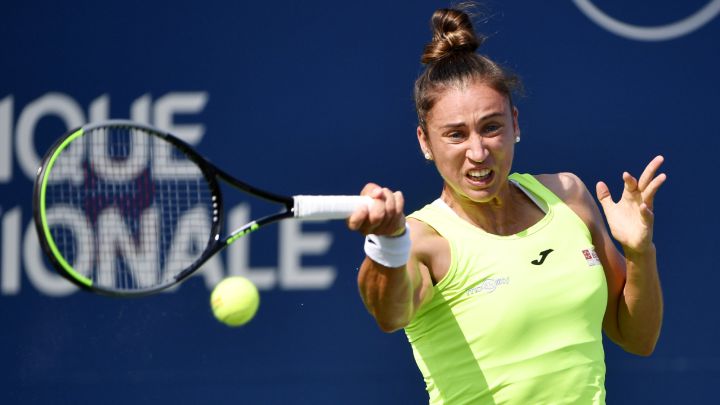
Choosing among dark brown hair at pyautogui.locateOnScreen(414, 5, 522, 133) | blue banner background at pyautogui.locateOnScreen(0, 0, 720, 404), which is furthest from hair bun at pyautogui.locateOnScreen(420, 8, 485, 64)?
blue banner background at pyautogui.locateOnScreen(0, 0, 720, 404)

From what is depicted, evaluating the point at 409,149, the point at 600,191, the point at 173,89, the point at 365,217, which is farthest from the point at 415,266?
the point at 173,89

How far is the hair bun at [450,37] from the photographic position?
275 centimetres

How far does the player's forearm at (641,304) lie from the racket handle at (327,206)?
0.80 meters

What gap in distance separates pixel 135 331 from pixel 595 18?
6.63 feet

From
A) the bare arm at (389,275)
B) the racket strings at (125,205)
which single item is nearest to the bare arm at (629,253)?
the bare arm at (389,275)

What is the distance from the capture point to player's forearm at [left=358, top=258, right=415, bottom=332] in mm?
2273

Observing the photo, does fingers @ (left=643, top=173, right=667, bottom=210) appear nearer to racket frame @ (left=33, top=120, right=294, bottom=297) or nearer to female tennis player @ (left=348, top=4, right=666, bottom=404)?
female tennis player @ (left=348, top=4, right=666, bottom=404)

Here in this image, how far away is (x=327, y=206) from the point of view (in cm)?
226

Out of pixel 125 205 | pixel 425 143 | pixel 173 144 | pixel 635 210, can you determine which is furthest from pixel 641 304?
pixel 125 205

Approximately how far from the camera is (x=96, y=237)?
368 cm

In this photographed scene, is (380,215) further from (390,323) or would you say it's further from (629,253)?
(629,253)

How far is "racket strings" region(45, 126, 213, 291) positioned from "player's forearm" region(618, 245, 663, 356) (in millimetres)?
1390

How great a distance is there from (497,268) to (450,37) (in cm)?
63

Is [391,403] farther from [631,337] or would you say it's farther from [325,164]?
[631,337]
